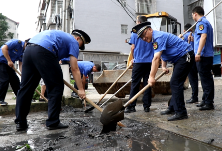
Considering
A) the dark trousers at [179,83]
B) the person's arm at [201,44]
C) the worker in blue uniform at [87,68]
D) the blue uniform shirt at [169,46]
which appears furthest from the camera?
the worker in blue uniform at [87,68]

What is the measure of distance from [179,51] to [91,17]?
56.4 ft

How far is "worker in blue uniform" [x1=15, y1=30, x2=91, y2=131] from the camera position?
2912 millimetres

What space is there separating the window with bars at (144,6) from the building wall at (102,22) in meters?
0.77

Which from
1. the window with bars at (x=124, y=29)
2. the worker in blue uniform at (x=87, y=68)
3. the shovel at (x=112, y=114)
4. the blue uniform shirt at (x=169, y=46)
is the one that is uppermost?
the window with bars at (x=124, y=29)

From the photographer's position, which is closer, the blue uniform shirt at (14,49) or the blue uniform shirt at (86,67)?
the blue uniform shirt at (14,49)

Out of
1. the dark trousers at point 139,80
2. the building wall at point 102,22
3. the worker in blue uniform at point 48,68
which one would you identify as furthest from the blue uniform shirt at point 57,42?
the building wall at point 102,22

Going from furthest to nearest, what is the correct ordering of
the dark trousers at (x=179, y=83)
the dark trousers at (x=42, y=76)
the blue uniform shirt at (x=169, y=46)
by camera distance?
the dark trousers at (x=179, y=83) < the blue uniform shirt at (x=169, y=46) < the dark trousers at (x=42, y=76)

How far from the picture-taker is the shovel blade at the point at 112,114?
2779 millimetres

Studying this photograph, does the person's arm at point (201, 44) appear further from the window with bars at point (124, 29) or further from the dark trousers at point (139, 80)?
the window with bars at point (124, 29)

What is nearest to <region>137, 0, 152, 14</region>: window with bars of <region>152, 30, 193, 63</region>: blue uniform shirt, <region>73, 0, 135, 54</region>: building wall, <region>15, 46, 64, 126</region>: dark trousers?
<region>73, 0, 135, 54</region>: building wall

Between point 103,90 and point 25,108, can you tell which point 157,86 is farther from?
point 25,108

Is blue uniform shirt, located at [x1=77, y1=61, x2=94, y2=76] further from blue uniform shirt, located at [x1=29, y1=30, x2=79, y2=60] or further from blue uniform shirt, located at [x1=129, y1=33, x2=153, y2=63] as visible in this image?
blue uniform shirt, located at [x1=29, y1=30, x2=79, y2=60]

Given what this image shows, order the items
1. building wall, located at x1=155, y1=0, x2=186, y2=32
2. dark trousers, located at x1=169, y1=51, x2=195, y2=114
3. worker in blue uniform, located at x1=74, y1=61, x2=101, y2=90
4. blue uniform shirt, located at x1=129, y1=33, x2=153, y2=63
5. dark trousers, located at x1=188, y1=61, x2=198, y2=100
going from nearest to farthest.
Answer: dark trousers, located at x1=169, y1=51, x2=195, y2=114 < blue uniform shirt, located at x1=129, y1=33, x2=153, y2=63 < dark trousers, located at x1=188, y1=61, x2=198, y2=100 < worker in blue uniform, located at x1=74, y1=61, x2=101, y2=90 < building wall, located at x1=155, y1=0, x2=186, y2=32

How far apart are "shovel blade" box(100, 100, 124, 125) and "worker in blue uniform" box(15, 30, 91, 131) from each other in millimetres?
485
